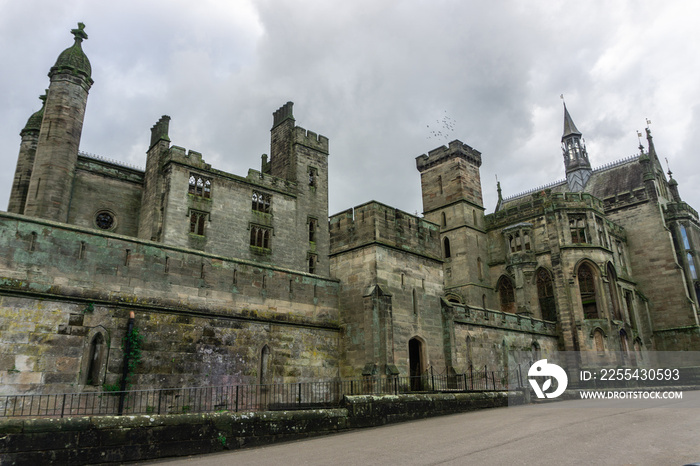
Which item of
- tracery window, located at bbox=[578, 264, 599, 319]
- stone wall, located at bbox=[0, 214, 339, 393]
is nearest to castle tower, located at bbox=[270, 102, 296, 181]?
stone wall, located at bbox=[0, 214, 339, 393]

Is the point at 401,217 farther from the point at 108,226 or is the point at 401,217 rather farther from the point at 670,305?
the point at 670,305

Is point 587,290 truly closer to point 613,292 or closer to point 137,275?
point 613,292

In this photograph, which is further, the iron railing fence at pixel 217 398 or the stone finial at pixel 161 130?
the stone finial at pixel 161 130

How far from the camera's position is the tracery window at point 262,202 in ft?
102

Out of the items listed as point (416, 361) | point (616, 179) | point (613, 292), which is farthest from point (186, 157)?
point (616, 179)

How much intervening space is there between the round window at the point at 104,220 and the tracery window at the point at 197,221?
499 centimetres

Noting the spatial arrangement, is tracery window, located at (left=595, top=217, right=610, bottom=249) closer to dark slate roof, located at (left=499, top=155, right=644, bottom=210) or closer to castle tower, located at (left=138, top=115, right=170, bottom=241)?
dark slate roof, located at (left=499, top=155, right=644, bottom=210)

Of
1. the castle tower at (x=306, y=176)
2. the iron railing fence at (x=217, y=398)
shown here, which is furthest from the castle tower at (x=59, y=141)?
the iron railing fence at (x=217, y=398)

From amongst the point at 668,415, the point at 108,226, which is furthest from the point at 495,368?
the point at 108,226

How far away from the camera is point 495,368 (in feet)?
82.5

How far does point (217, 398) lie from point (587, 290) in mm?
26919

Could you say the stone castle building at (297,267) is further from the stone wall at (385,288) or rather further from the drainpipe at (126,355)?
the drainpipe at (126,355)

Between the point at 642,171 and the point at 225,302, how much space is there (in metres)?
37.9

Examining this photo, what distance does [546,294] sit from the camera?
33375mm
